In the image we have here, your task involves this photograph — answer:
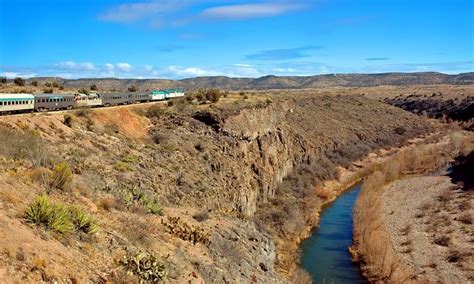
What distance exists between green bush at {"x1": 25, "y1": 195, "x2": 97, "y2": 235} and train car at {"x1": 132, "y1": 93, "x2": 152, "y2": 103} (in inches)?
1495

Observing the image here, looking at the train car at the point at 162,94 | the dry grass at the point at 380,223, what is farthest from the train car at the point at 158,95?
the dry grass at the point at 380,223

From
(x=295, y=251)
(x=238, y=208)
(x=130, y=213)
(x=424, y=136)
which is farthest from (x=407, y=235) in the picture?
(x=424, y=136)

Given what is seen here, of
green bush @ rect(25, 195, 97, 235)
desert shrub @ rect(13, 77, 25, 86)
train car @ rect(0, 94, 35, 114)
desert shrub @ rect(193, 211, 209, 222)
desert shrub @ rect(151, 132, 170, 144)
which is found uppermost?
desert shrub @ rect(13, 77, 25, 86)

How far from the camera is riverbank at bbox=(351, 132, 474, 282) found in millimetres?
30609

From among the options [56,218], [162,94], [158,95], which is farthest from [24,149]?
[162,94]

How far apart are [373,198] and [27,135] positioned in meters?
31.6

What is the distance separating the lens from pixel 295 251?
112ft

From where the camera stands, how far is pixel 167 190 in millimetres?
26000

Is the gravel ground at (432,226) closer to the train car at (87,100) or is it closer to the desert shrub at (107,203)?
the desert shrub at (107,203)

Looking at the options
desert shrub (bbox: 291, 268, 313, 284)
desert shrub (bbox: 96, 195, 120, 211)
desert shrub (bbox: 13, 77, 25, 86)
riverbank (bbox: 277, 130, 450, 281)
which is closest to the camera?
desert shrub (bbox: 96, 195, 120, 211)

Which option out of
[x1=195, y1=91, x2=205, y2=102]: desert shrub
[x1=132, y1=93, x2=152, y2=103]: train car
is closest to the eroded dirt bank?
[x1=132, y1=93, x2=152, y2=103]: train car

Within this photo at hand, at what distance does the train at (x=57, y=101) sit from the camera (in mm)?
31288

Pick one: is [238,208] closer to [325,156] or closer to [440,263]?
[440,263]

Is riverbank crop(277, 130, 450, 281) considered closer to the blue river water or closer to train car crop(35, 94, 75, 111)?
the blue river water
